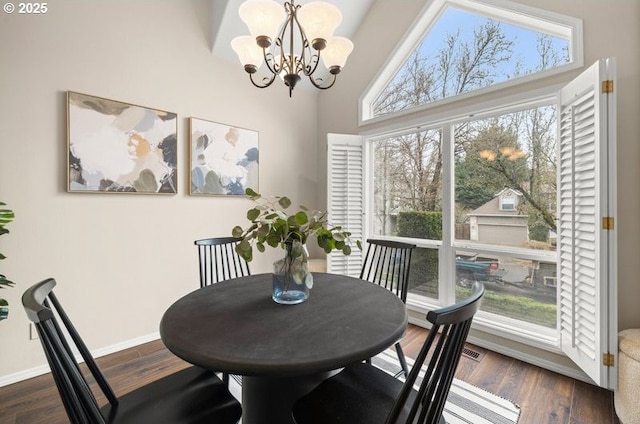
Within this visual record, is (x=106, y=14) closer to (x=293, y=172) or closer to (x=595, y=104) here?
(x=293, y=172)

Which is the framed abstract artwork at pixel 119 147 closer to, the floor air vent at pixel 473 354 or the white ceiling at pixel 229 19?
the white ceiling at pixel 229 19

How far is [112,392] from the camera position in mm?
1185

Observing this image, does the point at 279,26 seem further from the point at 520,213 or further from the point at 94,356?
the point at 94,356

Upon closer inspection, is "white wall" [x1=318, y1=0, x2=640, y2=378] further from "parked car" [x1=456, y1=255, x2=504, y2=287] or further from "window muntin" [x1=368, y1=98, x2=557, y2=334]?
"parked car" [x1=456, y1=255, x2=504, y2=287]

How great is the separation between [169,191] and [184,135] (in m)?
0.58

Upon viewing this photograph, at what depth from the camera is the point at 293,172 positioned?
3.81m

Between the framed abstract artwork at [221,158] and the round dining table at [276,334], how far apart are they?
5.39 feet

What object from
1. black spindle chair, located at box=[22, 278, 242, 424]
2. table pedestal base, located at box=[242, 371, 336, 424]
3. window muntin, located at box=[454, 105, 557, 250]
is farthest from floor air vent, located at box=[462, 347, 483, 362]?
black spindle chair, located at box=[22, 278, 242, 424]

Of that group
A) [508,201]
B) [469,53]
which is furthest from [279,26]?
[508,201]

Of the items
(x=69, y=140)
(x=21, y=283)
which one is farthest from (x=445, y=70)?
(x=21, y=283)

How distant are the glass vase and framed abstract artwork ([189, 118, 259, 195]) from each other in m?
1.91

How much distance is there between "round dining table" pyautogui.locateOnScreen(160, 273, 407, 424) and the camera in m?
0.95

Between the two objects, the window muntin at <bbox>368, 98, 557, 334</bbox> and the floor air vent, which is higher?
the window muntin at <bbox>368, 98, 557, 334</bbox>

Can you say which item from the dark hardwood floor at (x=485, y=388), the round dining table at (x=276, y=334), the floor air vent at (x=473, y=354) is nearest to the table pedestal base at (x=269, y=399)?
the round dining table at (x=276, y=334)
